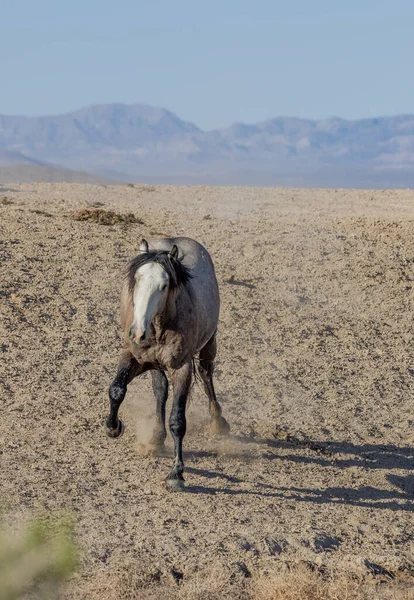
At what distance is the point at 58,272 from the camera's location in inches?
565

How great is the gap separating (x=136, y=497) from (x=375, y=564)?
2182 mm

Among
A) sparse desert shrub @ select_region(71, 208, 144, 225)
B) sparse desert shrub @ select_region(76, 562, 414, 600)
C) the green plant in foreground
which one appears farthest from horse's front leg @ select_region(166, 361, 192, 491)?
sparse desert shrub @ select_region(71, 208, 144, 225)

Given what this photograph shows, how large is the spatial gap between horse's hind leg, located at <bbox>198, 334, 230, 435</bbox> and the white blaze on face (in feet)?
7.61

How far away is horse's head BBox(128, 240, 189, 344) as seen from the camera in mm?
8055

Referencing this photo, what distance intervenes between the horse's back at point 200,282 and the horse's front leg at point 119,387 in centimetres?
83

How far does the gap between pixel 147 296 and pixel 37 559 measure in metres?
2.42

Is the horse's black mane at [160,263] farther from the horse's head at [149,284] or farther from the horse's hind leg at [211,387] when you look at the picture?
the horse's hind leg at [211,387]

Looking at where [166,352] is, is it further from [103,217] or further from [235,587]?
[103,217]

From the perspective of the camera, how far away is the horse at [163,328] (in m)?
8.27

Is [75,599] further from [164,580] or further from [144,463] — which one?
[144,463]

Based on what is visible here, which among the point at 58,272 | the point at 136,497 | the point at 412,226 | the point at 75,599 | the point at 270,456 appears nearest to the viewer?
the point at 75,599

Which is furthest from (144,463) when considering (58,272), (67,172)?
(67,172)

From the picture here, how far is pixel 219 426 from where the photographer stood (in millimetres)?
10422

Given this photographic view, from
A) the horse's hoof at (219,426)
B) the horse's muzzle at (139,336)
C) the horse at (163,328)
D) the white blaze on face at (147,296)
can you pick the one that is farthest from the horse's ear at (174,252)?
the horse's hoof at (219,426)
